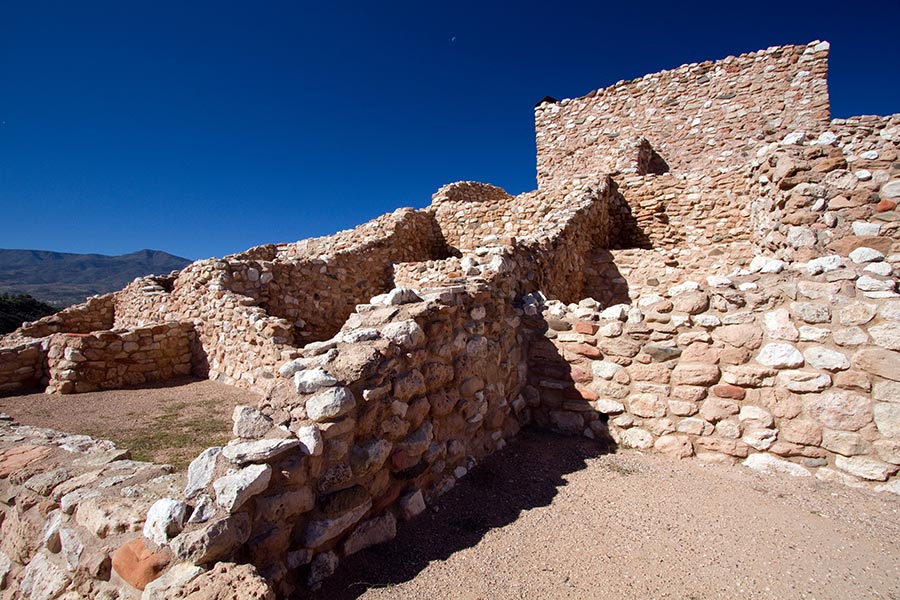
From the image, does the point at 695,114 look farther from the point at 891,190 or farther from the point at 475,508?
the point at 475,508

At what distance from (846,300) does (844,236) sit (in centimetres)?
179

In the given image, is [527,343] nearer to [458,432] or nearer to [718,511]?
[458,432]

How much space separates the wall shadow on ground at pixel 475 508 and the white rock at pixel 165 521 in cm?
81

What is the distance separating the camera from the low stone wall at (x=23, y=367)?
7000 millimetres

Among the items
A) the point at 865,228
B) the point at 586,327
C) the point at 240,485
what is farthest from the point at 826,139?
the point at 240,485

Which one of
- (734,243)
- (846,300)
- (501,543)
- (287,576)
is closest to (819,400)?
(846,300)

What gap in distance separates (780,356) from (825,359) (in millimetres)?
298

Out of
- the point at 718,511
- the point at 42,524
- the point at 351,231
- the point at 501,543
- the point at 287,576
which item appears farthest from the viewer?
the point at 351,231

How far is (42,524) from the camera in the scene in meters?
2.52

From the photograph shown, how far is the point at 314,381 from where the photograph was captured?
277cm

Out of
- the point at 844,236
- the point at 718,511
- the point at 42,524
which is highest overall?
the point at 844,236

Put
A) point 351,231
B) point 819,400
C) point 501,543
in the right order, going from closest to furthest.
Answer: point 501,543, point 819,400, point 351,231

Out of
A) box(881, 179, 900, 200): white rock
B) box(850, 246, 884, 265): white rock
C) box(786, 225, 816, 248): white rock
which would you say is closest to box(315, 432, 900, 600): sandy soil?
box(850, 246, 884, 265): white rock

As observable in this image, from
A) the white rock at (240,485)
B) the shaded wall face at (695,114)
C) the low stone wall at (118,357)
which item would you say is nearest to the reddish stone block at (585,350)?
the white rock at (240,485)
